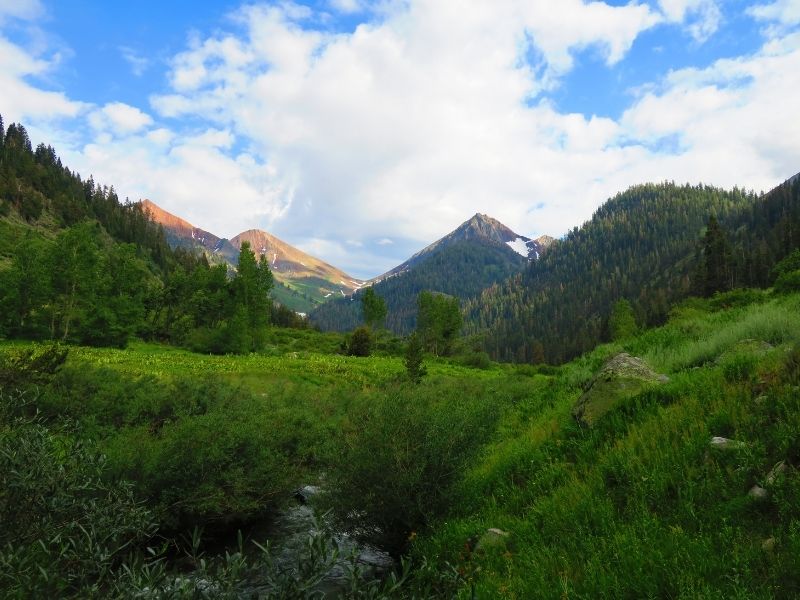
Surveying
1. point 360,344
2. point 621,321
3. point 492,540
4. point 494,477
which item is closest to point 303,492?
point 494,477

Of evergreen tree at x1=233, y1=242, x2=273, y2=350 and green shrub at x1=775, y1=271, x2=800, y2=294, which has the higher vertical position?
green shrub at x1=775, y1=271, x2=800, y2=294

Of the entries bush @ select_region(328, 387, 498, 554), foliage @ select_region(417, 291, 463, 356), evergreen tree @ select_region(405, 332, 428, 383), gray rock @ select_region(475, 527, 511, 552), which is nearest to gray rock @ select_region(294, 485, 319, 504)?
bush @ select_region(328, 387, 498, 554)

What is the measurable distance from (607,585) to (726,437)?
3.37 meters

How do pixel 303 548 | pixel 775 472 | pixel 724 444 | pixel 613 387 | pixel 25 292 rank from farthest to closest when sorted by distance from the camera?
1. pixel 25 292
2. pixel 613 387
3. pixel 303 548
4. pixel 724 444
5. pixel 775 472

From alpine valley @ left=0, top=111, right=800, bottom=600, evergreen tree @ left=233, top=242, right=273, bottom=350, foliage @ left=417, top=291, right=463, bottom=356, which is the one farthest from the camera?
foliage @ left=417, top=291, right=463, bottom=356

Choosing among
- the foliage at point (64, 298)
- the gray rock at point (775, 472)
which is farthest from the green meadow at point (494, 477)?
the foliage at point (64, 298)

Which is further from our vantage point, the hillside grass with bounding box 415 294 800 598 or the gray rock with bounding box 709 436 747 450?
the gray rock with bounding box 709 436 747 450

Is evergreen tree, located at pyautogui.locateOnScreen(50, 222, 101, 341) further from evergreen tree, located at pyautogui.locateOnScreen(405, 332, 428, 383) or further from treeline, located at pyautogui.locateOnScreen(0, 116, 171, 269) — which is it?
treeline, located at pyautogui.locateOnScreen(0, 116, 171, 269)

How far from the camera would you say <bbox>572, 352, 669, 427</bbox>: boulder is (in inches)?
390

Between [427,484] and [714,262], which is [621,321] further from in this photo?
[427,484]

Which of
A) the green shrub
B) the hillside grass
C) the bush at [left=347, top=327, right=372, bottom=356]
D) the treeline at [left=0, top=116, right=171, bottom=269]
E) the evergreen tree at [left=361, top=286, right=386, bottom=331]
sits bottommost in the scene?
the bush at [left=347, top=327, right=372, bottom=356]

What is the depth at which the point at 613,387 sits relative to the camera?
10.2 m

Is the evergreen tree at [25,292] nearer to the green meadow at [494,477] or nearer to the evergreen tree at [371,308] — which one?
the green meadow at [494,477]

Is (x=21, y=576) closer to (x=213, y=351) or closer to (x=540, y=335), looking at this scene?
(x=213, y=351)
